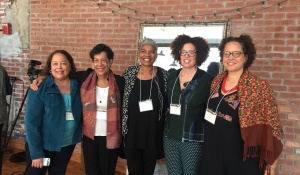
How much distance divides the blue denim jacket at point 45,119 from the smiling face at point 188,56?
960 mm

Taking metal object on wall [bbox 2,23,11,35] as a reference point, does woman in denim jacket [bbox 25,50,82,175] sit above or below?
below

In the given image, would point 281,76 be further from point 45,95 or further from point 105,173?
point 45,95

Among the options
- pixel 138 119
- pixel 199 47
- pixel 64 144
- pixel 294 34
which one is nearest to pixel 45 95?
pixel 64 144

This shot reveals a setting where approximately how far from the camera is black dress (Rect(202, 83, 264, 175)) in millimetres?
1724

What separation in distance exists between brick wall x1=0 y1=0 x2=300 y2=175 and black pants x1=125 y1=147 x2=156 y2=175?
137 centimetres

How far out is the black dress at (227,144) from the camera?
1.72 metres

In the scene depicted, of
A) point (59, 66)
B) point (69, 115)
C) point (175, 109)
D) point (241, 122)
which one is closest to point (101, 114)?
point (69, 115)

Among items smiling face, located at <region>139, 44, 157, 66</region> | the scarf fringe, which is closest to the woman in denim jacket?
smiling face, located at <region>139, 44, 157, 66</region>

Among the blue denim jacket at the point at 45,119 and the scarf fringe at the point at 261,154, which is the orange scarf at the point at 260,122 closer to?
the scarf fringe at the point at 261,154

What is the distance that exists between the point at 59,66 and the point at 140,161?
3.52ft

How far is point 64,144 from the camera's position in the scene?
2.12 m

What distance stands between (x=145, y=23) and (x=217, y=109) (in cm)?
174

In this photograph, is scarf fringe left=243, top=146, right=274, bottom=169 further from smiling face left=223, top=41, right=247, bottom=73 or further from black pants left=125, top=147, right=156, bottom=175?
black pants left=125, top=147, right=156, bottom=175

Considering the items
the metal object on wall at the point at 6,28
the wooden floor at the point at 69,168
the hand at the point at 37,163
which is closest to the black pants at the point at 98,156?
the hand at the point at 37,163
